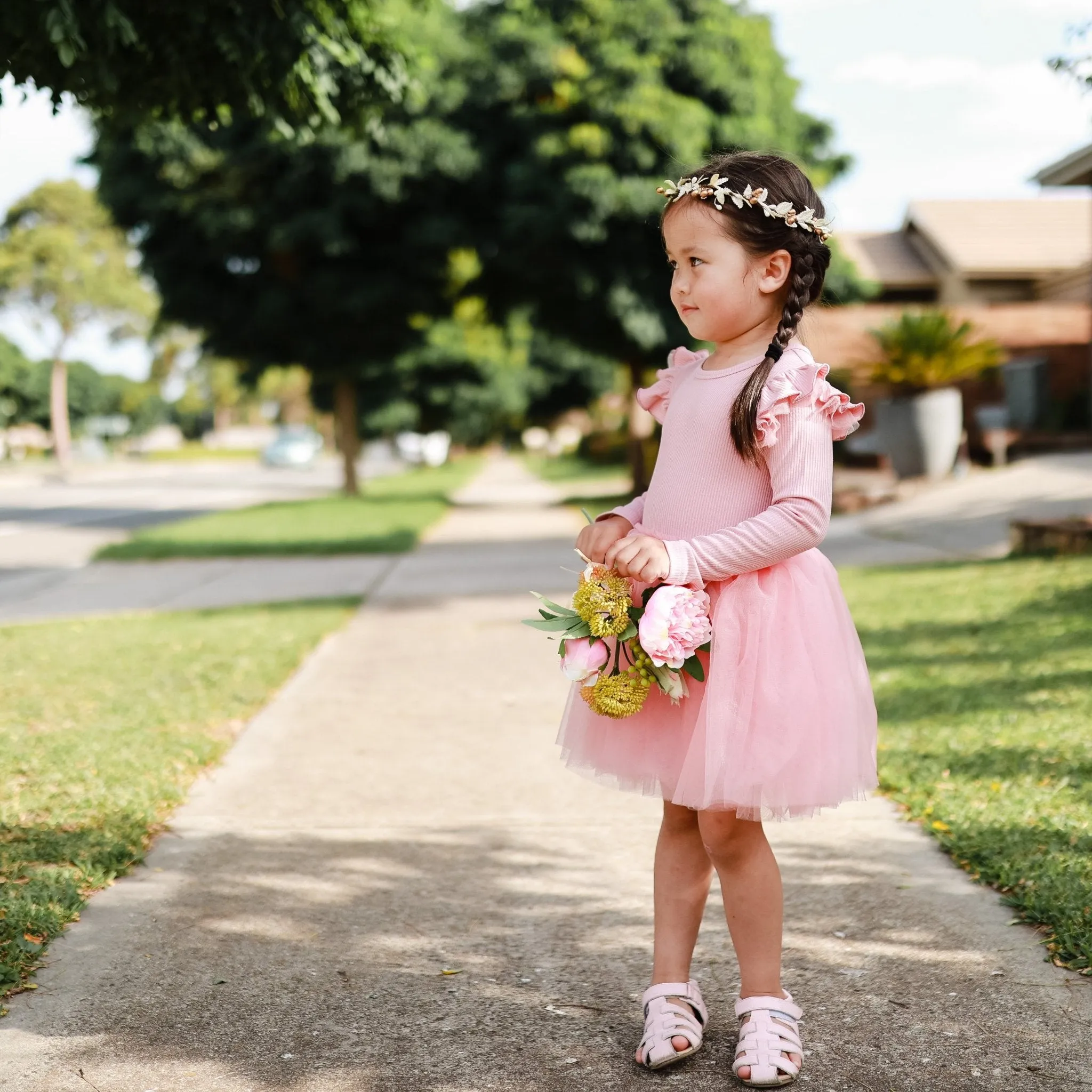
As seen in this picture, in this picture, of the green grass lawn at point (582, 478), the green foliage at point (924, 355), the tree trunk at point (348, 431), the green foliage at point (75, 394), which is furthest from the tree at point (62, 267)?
the green foliage at point (924, 355)

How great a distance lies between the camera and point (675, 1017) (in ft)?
8.11

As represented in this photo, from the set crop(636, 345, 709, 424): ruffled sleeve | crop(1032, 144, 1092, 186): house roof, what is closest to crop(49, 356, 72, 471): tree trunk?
crop(1032, 144, 1092, 186): house roof

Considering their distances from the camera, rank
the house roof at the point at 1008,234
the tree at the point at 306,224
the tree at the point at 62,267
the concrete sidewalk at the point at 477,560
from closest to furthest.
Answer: the concrete sidewalk at the point at 477,560 → the tree at the point at 306,224 → the house roof at the point at 1008,234 → the tree at the point at 62,267

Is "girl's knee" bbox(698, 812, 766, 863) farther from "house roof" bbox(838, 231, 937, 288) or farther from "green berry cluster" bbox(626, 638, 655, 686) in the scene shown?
"house roof" bbox(838, 231, 937, 288)

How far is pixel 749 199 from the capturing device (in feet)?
7.75

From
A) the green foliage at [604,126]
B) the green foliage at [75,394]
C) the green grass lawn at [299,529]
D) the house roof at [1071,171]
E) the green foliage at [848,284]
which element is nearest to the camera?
the house roof at [1071,171]

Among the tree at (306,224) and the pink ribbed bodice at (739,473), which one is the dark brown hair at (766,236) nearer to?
the pink ribbed bodice at (739,473)

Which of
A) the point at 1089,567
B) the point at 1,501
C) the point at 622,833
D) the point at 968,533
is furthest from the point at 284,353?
the point at 622,833

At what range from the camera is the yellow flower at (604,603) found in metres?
2.41

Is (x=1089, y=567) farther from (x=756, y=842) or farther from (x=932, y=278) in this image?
(x=932, y=278)

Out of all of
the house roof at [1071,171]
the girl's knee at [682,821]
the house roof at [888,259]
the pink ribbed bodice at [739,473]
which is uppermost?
the house roof at [888,259]

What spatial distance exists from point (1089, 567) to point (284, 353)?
55.3 feet

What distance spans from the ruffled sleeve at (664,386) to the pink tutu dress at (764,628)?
0.15 meters

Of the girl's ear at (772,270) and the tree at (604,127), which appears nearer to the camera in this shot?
the girl's ear at (772,270)
